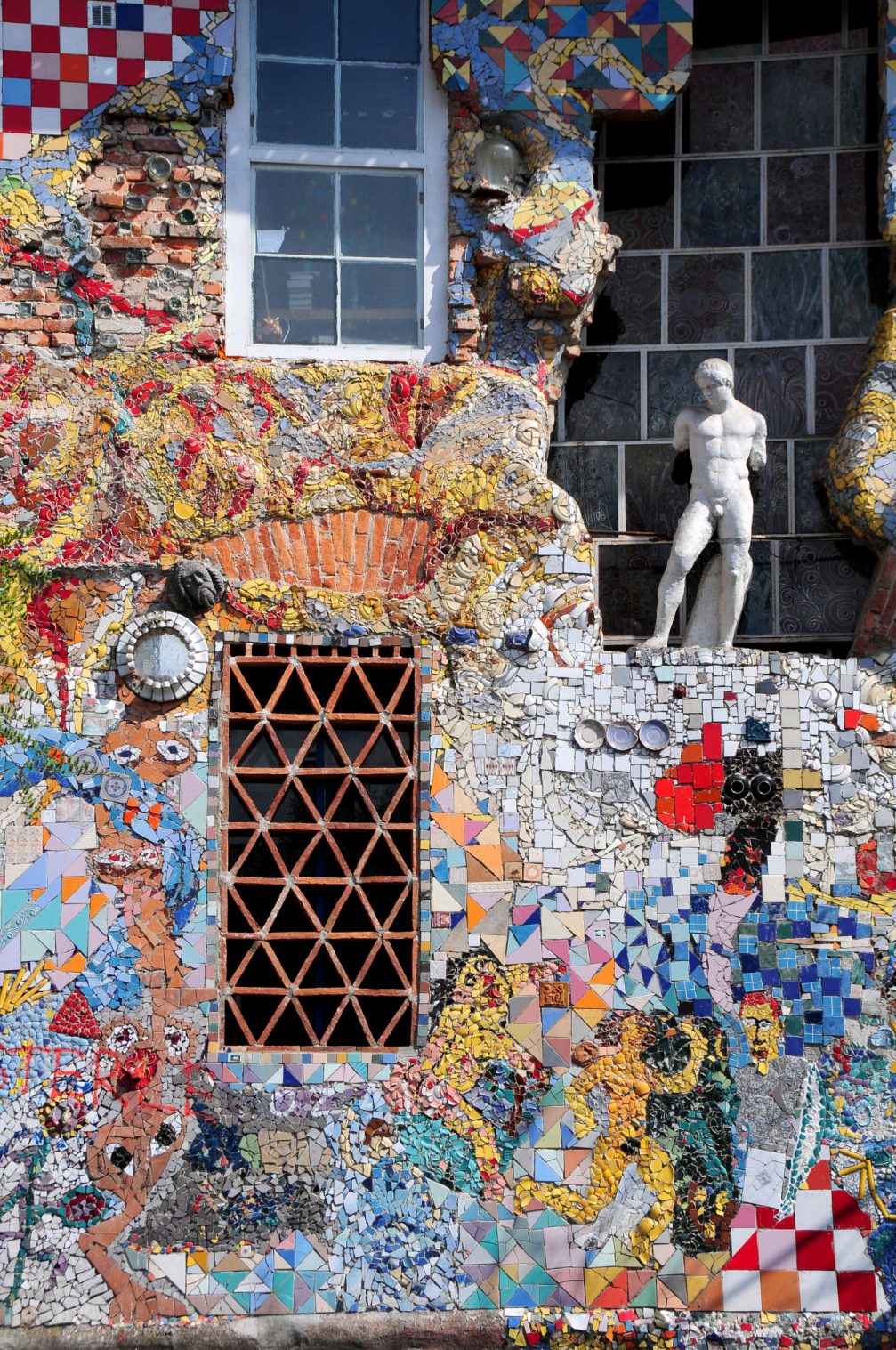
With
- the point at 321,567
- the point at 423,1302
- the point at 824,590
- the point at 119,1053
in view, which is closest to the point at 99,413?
the point at 321,567

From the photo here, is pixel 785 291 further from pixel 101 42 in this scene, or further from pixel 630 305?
pixel 101 42

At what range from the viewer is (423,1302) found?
8078mm

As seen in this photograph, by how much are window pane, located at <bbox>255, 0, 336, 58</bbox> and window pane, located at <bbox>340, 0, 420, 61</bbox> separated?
7 cm

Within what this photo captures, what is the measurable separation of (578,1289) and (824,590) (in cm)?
377

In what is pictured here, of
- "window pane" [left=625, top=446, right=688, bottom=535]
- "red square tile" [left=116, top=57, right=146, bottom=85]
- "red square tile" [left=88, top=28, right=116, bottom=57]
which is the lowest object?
"window pane" [left=625, top=446, right=688, bottom=535]

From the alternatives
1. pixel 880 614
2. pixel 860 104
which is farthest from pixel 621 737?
pixel 860 104

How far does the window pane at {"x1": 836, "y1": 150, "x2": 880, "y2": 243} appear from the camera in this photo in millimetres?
9461

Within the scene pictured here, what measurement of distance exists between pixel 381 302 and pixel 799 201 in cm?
240

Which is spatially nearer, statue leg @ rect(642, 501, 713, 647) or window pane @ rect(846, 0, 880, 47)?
statue leg @ rect(642, 501, 713, 647)

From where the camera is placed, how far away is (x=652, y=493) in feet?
30.9

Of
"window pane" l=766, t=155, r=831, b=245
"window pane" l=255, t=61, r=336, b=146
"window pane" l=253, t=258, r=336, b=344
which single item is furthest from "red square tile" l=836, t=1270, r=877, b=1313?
"window pane" l=255, t=61, r=336, b=146

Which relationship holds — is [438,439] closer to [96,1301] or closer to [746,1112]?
[746,1112]

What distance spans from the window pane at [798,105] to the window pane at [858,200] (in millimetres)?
247

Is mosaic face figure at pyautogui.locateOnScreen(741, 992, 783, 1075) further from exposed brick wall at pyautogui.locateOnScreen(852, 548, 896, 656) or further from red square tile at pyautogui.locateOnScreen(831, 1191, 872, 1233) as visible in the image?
exposed brick wall at pyautogui.locateOnScreen(852, 548, 896, 656)
